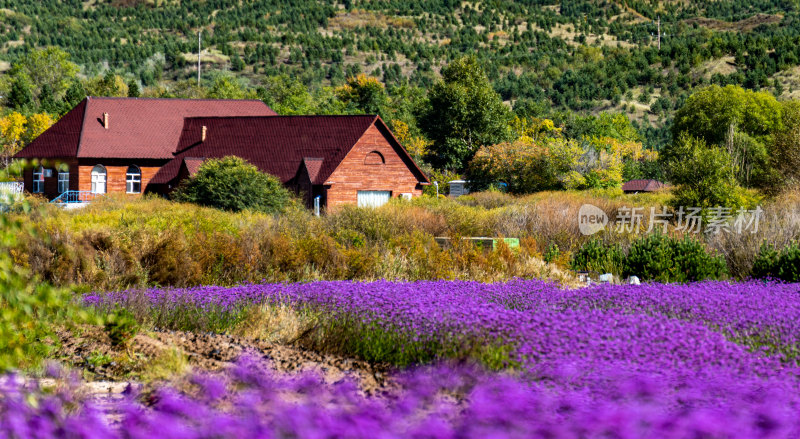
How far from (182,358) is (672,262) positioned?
9.82 meters

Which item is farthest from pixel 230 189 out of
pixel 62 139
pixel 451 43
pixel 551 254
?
pixel 451 43

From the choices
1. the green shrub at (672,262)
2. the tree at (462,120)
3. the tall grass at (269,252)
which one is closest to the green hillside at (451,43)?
the tree at (462,120)

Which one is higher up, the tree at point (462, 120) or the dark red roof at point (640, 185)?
the tree at point (462, 120)

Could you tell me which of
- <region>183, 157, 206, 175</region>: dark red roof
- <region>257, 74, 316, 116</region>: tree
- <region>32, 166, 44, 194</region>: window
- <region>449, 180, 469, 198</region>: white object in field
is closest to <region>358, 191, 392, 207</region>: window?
<region>183, 157, 206, 175</region>: dark red roof

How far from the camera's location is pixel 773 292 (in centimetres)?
957

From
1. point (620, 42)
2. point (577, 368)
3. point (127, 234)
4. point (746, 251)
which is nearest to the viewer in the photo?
point (577, 368)

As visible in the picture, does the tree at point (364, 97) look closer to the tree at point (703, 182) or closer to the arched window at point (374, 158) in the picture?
the arched window at point (374, 158)

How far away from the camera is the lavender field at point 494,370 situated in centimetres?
333

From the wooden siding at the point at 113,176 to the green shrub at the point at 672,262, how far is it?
3540 cm

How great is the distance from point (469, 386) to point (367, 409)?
1717 mm

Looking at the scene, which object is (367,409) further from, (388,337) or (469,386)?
(388,337)

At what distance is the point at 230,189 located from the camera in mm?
30156

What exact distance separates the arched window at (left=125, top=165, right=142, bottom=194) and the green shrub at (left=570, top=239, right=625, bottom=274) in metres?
34.9

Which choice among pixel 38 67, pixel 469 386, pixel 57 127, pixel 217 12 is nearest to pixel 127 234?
pixel 469 386
